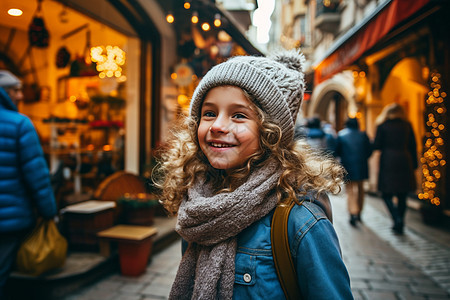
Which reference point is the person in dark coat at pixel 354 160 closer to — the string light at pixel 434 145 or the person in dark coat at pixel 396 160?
the person in dark coat at pixel 396 160

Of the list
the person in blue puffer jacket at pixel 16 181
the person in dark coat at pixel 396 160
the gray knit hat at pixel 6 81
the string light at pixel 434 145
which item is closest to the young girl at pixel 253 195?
the person in blue puffer jacket at pixel 16 181

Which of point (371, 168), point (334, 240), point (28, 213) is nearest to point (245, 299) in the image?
point (334, 240)

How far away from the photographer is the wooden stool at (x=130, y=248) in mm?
3906

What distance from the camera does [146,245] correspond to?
13.4 ft

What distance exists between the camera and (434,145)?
6.21 meters

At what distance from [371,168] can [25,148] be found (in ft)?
32.8

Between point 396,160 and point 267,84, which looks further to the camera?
point 396,160

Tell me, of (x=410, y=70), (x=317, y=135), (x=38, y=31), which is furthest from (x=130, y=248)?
(x=410, y=70)

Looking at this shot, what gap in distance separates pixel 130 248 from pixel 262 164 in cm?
306

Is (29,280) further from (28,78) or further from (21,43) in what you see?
(28,78)

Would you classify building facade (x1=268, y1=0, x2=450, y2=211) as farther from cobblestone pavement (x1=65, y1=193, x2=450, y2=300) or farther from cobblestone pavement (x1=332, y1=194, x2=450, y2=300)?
cobblestone pavement (x1=65, y1=193, x2=450, y2=300)

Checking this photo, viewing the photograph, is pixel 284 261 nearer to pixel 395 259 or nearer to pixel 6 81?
pixel 6 81

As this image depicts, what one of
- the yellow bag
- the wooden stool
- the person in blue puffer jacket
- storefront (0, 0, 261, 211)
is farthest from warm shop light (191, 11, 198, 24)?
the yellow bag

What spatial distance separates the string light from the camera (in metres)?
6.04
